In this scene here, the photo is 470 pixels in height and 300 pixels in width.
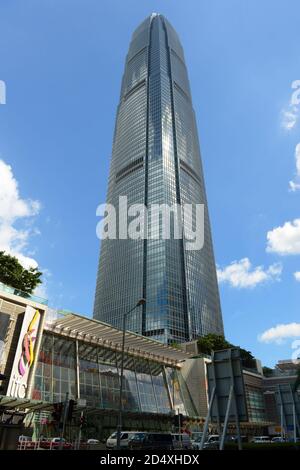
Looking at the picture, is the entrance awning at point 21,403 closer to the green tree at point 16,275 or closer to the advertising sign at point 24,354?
the advertising sign at point 24,354

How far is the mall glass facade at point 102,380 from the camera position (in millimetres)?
44125

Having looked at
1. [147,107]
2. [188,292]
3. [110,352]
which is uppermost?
[147,107]

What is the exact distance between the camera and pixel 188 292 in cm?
14850

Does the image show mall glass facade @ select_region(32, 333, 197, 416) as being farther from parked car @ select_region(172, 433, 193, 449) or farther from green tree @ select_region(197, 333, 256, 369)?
green tree @ select_region(197, 333, 256, 369)

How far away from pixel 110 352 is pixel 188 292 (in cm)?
9605

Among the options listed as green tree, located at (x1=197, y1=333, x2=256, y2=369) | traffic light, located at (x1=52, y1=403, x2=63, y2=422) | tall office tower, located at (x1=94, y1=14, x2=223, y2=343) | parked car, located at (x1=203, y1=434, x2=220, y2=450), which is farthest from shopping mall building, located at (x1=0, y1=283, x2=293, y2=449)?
tall office tower, located at (x1=94, y1=14, x2=223, y2=343)

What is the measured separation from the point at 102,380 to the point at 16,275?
735 inches

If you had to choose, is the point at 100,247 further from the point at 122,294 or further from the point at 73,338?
the point at 73,338

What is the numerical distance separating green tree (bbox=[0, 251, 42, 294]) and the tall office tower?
90.8 metres

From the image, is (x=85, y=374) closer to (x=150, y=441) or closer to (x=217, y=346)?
(x=150, y=441)

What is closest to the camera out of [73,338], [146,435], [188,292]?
[146,435]

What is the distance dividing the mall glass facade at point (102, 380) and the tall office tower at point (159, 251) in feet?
236

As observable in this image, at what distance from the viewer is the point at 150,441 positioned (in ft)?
102
